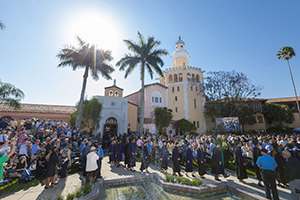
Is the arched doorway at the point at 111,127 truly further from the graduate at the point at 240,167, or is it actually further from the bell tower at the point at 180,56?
the bell tower at the point at 180,56

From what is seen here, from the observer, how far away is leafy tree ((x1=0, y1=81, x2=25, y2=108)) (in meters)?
17.0

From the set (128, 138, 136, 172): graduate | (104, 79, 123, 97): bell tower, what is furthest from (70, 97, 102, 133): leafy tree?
(128, 138, 136, 172): graduate

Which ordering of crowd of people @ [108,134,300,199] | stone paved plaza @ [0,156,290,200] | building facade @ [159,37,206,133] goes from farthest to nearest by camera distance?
building facade @ [159,37,206,133] < stone paved plaza @ [0,156,290,200] < crowd of people @ [108,134,300,199]

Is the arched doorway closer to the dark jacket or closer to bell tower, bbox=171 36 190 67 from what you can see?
the dark jacket

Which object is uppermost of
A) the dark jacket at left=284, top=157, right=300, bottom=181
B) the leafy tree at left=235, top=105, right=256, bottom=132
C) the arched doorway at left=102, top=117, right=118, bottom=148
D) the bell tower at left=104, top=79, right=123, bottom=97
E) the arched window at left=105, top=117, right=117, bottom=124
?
the bell tower at left=104, top=79, right=123, bottom=97

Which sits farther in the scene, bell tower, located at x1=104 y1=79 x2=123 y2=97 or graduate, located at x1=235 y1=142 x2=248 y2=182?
bell tower, located at x1=104 y1=79 x2=123 y2=97

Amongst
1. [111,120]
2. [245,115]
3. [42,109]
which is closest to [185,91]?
[245,115]

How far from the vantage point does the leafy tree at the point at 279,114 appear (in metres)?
28.9

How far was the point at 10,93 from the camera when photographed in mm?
17375

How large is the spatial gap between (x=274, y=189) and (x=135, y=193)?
481 centimetres

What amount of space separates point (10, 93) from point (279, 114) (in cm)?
4479

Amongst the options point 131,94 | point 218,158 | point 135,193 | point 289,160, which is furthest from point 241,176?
point 131,94

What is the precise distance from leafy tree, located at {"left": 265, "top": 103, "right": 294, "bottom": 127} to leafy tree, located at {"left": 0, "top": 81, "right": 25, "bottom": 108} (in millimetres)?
43207

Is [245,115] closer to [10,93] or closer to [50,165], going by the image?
[50,165]
